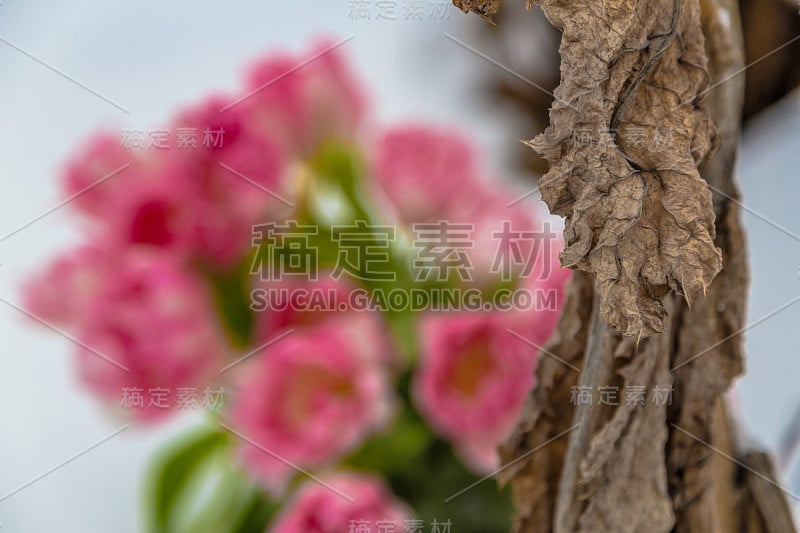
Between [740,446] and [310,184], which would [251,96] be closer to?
[310,184]

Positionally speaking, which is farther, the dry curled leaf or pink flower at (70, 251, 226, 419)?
pink flower at (70, 251, 226, 419)

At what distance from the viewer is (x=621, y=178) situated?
0.69 feet

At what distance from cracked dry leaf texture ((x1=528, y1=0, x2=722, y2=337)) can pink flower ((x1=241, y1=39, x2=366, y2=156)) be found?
27cm

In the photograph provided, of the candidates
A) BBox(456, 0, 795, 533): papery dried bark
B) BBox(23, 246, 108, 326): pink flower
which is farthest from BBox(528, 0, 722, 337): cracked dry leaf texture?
BBox(23, 246, 108, 326): pink flower

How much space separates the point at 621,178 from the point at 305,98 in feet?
0.94

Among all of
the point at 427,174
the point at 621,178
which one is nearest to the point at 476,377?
the point at 427,174

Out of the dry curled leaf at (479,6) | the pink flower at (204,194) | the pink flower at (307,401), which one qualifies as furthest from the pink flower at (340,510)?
the dry curled leaf at (479,6)

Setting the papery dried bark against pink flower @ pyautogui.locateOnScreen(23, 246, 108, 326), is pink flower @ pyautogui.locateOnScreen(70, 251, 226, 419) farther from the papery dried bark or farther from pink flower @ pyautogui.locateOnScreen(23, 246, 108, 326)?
the papery dried bark

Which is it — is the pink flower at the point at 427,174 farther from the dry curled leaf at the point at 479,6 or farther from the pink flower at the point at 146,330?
the dry curled leaf at the point at 479,6

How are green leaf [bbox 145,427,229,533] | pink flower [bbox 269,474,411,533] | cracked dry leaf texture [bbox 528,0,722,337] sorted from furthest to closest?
green leaf [bbox 145,427,229,533], pink flower [bbox 269,474,411,533], cracked dry leaf texture [bbox 528,0,722,337]

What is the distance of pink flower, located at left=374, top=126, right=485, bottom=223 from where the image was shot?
0.45 m

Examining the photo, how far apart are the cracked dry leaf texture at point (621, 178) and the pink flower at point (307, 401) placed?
Result: 0.23 metres

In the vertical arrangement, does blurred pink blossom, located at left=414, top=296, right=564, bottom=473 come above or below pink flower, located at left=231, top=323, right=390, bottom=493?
above

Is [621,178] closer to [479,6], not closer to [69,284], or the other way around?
[479,6]
